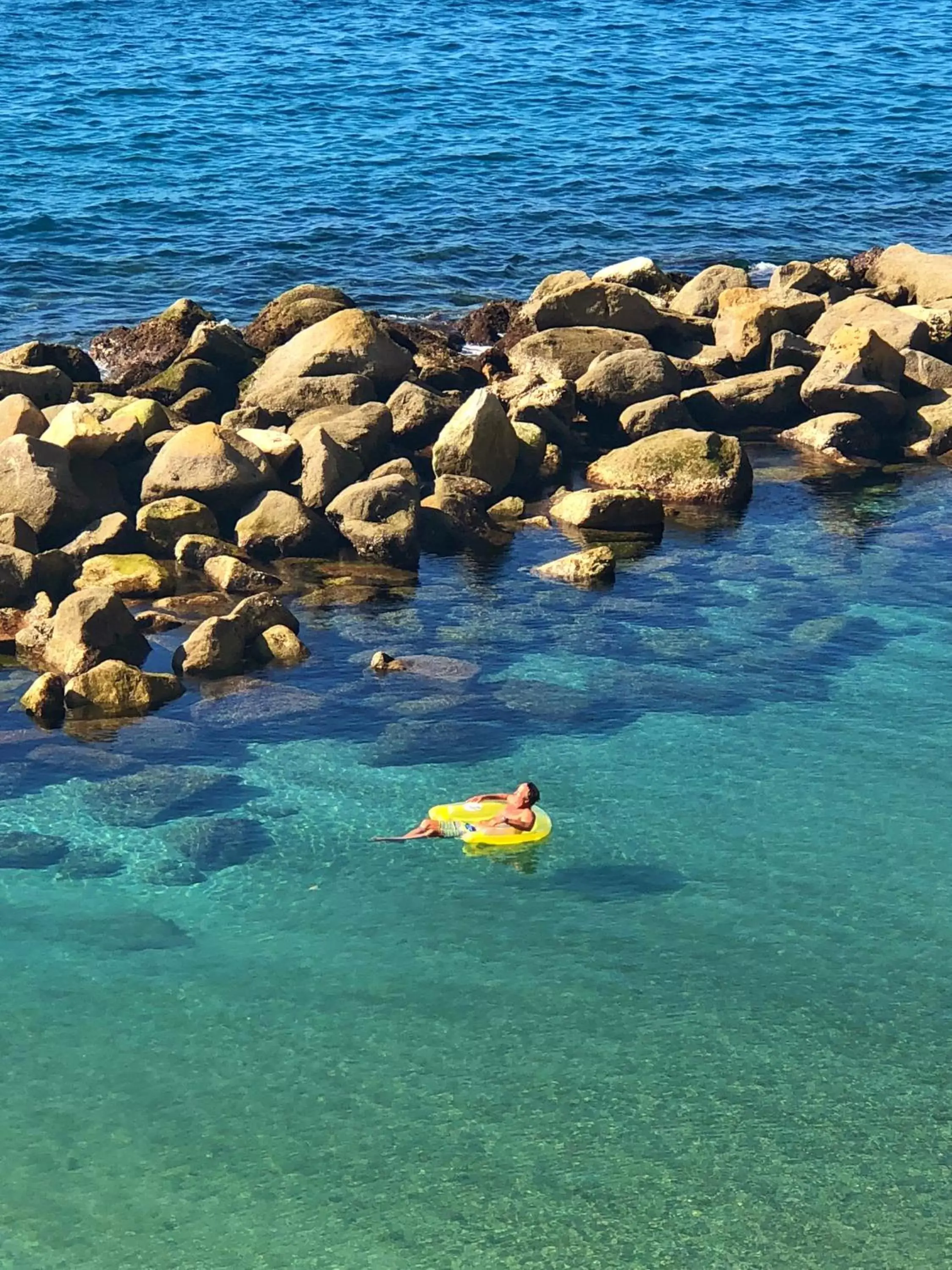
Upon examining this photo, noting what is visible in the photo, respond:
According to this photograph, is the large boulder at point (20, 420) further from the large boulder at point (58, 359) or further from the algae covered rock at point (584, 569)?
the algae covered rock at point (584, 569)

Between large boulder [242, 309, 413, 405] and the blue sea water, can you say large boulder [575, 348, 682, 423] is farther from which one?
the blue sea water

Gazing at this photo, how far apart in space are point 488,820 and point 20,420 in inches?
533

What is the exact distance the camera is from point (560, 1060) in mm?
17484

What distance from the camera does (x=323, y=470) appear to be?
96.0ft

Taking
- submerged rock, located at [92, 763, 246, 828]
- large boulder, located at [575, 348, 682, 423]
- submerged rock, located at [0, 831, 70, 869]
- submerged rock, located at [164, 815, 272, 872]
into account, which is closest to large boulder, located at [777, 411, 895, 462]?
large boulder, located at [575, 348, 682, 423]

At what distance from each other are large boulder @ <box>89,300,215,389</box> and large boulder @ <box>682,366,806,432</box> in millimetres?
11104

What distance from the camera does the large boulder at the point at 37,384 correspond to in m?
32.1

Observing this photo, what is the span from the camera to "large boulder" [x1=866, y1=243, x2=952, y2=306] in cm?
3834

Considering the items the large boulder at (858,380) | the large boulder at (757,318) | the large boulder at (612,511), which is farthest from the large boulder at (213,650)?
the large boulder at (757,318)

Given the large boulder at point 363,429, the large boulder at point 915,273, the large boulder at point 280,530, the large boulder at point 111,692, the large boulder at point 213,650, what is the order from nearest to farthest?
Answer: the large boulder at point 111,692 → the large boulder at point 213,650 → the large boulder at point 280,530 → the large boulder at point 363,429 → the large boulder at point 915,273

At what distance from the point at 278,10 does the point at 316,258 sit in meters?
31.0

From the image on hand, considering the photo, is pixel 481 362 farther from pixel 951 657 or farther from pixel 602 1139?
pixel 602 1139

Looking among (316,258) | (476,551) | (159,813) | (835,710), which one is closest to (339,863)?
(159,813)

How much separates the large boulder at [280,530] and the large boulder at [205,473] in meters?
0.56
